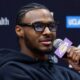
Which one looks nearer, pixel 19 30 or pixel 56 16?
pixel 19 30

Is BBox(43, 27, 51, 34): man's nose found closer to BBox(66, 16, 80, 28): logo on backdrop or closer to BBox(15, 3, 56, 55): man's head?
BBox(15, 3, 56, 55): man's head

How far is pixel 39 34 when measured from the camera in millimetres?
1528

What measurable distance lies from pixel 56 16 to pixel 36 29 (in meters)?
1.35

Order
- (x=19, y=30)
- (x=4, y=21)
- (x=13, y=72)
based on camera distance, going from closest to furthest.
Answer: (x=13, y=72)
(x=19, y=30)
(x=4, y=21)

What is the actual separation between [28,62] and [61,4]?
140 centimetres

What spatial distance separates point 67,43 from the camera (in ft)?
5.21

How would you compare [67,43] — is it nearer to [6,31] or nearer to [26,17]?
[26,17]

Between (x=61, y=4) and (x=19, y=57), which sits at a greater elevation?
(x=61, y=4)

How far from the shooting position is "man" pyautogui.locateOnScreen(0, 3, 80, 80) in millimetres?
1483

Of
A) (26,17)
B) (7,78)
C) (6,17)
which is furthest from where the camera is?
(6,17)

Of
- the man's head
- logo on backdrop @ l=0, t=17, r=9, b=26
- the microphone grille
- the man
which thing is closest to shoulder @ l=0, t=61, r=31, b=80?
the man

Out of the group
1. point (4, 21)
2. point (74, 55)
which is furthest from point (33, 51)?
point (4, 21)

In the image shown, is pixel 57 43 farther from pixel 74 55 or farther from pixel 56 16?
pixel 56 16

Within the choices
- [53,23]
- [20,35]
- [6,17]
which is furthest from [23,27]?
[6,17]
